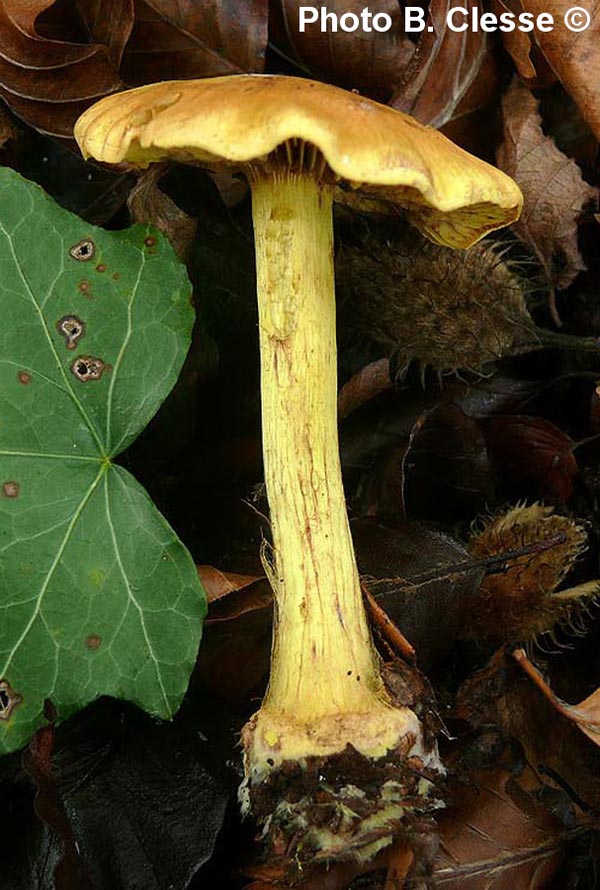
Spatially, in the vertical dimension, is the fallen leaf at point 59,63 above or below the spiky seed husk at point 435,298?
above

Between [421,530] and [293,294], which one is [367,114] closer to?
[293,294]

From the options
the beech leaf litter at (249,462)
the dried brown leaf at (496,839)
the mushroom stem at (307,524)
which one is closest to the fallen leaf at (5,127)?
the beech leaf litter at (249,462)

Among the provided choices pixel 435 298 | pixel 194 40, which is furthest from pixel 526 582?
pixel 194 40

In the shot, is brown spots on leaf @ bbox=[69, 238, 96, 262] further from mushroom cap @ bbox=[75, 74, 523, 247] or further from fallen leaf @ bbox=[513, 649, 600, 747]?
fallen leaf @ bbox=[513, 649, 600, 747]

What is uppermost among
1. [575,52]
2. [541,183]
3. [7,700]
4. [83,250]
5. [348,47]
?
[575,52]

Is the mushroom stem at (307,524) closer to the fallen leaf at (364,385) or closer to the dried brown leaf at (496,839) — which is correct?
the dried brown leaf at (496,839)

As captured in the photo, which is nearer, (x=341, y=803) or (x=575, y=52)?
(x=341, y=803)

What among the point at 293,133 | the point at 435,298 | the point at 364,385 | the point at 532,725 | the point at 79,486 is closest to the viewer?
the point at 293,133

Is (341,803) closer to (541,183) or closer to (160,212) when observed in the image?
(160,212)
